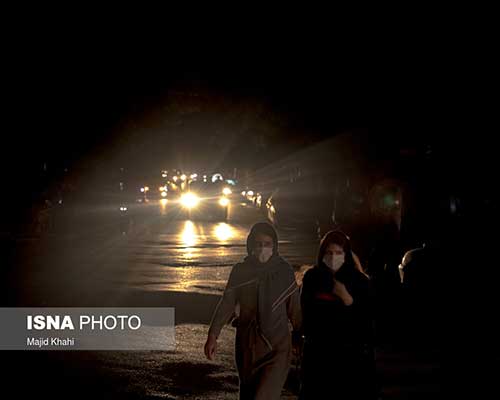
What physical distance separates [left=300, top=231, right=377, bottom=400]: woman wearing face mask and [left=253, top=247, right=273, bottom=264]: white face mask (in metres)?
0.42

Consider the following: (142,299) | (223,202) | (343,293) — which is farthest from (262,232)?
(223,202)

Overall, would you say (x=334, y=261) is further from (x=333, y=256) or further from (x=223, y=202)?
(x=223, y=202)

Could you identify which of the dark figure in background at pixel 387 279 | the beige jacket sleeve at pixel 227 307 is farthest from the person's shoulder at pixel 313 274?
the dark figure in background at pixel 387 279

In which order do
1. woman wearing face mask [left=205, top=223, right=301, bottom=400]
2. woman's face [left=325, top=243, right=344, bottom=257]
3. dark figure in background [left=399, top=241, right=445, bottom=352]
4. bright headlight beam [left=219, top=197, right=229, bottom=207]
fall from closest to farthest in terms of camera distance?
woman's face [left=325, top=243, right=344, bottom=257] → woman wearing face mask [left=205, top=223, right=301, bottom=400] → dark figure in background [left=399, top=241, right=445, bottom=352] → bright headlight beam [left=219, top=197, right=229, bottom=207]

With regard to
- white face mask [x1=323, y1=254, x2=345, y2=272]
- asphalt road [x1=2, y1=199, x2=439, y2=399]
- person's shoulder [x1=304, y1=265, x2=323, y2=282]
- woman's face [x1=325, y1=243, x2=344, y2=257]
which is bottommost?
asphalt road [x1=2, y1=199, x2=439, y2=399]

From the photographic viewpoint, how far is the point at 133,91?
1239 inches

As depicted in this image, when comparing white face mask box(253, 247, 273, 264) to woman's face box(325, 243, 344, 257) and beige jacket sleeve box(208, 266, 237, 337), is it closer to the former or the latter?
beige jacket sleeve box(208, 266, 237, 337)

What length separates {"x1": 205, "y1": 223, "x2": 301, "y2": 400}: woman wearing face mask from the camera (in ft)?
19.8

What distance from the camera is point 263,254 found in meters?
6.17

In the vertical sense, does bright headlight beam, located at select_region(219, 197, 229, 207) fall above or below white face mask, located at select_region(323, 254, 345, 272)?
above

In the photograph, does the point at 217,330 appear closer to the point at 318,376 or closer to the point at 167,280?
the point at 318,376

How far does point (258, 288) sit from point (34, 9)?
2061cm

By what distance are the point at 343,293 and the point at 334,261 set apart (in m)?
0.23

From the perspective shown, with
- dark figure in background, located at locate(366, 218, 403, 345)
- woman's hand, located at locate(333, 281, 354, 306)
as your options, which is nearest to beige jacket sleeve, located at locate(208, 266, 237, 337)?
woman's hand, located at locate(333, 281, 354, 306)
